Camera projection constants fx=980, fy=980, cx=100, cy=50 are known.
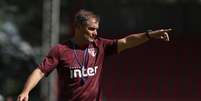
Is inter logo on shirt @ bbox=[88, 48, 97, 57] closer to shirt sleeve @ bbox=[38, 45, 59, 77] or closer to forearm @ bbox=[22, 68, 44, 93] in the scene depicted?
shirt sleeve @ bbox=[38, 45, 59, 77]

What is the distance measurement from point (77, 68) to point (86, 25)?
0.43m

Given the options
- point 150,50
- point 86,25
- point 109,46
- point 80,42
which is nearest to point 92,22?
point 86,25

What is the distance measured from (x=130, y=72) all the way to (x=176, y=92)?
937 mm

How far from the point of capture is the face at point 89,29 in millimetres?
9000

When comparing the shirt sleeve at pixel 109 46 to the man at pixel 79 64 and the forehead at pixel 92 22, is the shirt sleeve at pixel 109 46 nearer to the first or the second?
the man at pixel 79 64

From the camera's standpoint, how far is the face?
9.00 meters

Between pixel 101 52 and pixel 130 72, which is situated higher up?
pixel 101 52

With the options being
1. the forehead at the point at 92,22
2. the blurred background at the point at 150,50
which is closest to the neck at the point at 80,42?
the forehead at the point at 92,22

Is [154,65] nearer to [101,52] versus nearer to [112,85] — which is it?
[112,85]

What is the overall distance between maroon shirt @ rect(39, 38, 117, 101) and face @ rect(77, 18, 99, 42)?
0.48 feet

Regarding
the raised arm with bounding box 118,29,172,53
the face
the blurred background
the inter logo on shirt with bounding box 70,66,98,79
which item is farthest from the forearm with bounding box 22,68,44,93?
the blurred background

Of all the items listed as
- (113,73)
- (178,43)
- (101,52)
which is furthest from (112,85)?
(101,52)

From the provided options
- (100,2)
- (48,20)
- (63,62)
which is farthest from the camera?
(100,2)

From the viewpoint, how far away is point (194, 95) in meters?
18.3
